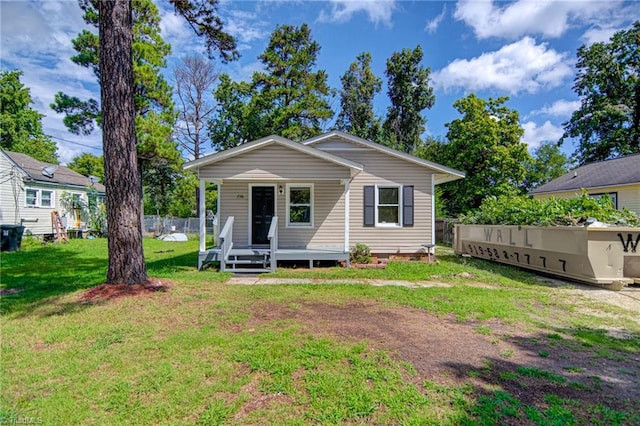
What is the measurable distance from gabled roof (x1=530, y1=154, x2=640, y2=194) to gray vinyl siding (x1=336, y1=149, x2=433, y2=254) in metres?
11.7

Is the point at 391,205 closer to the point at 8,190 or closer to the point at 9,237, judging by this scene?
the point at 9,237

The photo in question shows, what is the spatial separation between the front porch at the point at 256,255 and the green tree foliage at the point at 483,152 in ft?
46.1

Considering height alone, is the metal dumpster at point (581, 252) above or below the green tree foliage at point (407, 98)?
below

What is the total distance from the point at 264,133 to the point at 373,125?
9.47m

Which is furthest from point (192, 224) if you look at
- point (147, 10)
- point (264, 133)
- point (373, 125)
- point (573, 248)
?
point (573, 248)

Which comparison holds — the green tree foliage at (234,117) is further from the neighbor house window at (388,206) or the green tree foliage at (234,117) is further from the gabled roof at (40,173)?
the neighbor house window at (388,206)

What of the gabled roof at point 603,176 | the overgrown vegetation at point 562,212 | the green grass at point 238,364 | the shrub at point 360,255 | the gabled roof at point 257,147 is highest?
the gabled roof at point 603,176

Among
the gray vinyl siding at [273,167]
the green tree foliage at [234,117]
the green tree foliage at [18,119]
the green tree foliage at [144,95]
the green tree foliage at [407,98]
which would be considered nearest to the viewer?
the gray vinyl siding at [273,167]

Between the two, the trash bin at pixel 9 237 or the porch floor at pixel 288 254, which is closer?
the porch floor at pixel 288 254

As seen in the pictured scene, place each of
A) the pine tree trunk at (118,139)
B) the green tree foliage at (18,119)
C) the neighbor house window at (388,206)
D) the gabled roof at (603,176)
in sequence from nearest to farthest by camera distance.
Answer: the pine tree trunk at (118,139), the neighbor house window at (388,206), the gabled roof at (603,176), the green tree foliage at (18,119)

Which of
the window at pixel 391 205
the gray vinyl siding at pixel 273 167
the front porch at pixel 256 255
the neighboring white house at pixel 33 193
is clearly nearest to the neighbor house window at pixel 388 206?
the window at pixel 391 205

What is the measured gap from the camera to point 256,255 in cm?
885

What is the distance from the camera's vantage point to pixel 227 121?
24078 millimetres

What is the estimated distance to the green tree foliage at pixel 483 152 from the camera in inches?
777
